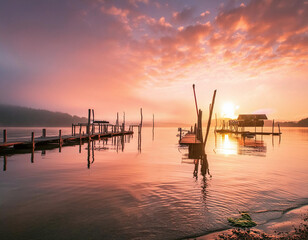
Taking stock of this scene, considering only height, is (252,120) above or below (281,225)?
above

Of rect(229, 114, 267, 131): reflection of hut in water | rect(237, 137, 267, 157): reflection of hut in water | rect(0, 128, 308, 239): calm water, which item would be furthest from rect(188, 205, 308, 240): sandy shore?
rect(229, 114, 267, 131): reflection of hut in water

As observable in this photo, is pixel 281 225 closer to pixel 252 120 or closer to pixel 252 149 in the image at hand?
pixel 252 149

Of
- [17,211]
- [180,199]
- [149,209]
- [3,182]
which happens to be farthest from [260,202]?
[3,182]

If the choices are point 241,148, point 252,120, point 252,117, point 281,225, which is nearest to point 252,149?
point 241,148

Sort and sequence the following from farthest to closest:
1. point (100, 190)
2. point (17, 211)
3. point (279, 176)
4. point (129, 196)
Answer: point (279, 176) → point (100, 190) → point (129, 196) → point (17, 211)

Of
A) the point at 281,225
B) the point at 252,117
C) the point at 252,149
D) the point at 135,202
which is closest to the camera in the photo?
the point at 281,225

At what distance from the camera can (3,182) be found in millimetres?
10148

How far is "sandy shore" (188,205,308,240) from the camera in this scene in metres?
4.91

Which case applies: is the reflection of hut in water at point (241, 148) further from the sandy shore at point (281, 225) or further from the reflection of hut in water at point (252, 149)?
the sandy shore at point (281, 225)

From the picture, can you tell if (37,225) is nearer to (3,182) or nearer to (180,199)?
(180,199)

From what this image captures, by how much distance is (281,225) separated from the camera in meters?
5.35

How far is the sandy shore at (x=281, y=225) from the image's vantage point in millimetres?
4910

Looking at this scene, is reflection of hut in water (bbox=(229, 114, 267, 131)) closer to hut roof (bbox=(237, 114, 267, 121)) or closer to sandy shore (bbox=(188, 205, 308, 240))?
hut roof (bbox=(237, 114, 267, 121))

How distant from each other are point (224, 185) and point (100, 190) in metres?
6.11
